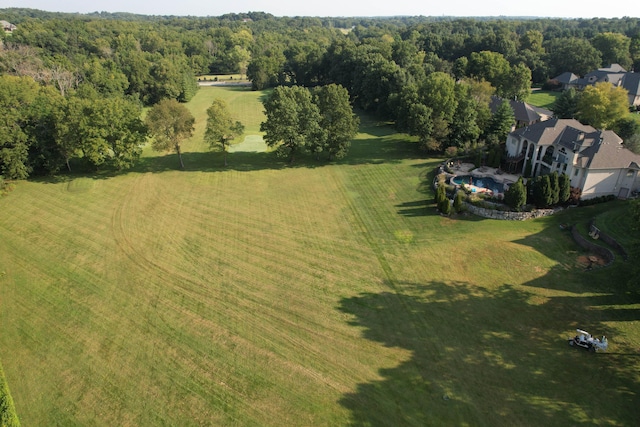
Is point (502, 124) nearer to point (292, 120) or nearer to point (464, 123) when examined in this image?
point (464, 123)

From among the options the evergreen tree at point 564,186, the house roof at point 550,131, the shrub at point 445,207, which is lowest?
the shrub at point 445,207

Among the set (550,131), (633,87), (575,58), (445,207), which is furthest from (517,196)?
(575,58)

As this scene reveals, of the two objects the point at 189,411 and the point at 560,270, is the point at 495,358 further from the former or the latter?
the point at 189,411

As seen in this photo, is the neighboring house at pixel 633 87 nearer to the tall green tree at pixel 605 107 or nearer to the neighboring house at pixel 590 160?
the tall green tree at pixel 605 107

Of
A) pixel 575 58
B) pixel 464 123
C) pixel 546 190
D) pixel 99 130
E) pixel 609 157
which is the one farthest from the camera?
pixel 575 58

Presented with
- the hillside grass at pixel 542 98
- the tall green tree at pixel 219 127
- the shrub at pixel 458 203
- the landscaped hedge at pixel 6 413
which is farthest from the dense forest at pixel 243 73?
the landscaped hedge at pixel 6 413

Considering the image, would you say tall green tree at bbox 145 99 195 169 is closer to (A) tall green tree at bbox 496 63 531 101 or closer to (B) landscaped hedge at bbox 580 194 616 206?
(B) landscaped hedge at bbox 580 194 616 206
